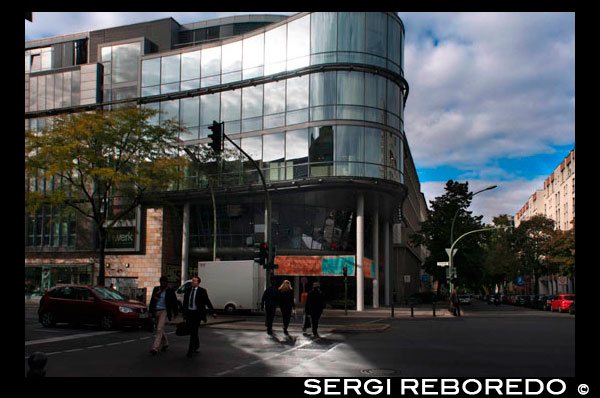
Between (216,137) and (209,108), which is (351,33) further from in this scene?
(216,137)

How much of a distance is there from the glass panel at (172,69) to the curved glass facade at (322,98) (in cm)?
494

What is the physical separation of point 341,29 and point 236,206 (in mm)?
14606

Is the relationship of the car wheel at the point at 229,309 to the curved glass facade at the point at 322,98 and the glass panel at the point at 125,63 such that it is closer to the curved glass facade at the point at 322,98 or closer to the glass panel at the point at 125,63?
the curved glass facade at the point at 322,98

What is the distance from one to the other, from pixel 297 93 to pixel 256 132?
4090mm

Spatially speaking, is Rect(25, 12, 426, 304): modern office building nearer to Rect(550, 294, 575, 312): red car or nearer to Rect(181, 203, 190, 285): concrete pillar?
Rect(181, 203, 190, 285): concrete pillar

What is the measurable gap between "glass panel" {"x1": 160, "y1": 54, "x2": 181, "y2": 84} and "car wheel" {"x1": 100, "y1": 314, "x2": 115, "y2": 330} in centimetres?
2878

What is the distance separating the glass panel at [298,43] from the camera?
37.5m

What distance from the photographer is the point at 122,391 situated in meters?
8.30

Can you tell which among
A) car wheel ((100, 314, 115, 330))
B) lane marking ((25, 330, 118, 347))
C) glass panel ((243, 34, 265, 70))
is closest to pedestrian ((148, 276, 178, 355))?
lane marking ((25, 330, 118, 347))

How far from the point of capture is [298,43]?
3800cm

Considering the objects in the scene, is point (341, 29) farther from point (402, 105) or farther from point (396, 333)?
point (396, 333)

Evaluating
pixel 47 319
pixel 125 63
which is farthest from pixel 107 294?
pixel 125 63

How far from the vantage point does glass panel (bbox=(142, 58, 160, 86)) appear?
44344 millimetres

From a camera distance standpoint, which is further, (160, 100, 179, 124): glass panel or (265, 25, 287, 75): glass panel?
(160, 100, 179, 124): glass panel
